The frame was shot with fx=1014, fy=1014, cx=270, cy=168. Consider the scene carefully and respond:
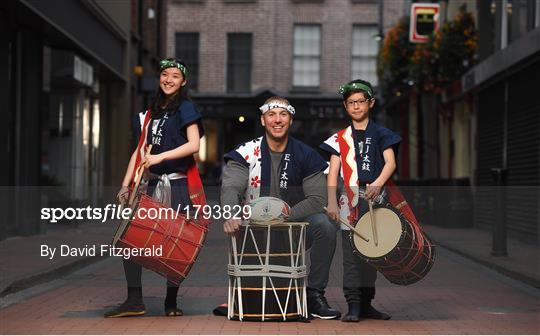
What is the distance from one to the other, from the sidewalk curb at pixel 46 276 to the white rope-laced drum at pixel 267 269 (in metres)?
2.91

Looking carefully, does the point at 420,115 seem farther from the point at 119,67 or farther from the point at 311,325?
the point at 311,325

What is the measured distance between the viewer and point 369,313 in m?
7.55

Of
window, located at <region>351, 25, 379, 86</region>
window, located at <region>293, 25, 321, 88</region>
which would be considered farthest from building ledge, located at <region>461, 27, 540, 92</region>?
window, located at <region>293, 25, 321, 88</region>

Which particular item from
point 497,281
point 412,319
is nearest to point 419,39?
point 497,281

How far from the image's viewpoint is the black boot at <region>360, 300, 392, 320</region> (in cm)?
754

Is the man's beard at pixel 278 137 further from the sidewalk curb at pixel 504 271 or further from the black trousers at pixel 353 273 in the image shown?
the sidewalk curb at pixel 504 271

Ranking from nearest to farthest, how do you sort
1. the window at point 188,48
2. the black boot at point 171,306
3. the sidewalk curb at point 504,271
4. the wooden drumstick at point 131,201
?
the wooden drumstick at point 131,201 < the black boot at point 171,306 < the sidewalk curb at point 504,271 < the window at point 188,48

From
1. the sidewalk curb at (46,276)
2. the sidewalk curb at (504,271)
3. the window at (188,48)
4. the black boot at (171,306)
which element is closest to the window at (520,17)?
the sidewalk curb at (504,271)

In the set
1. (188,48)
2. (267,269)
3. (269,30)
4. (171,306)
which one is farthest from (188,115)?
(188,48)

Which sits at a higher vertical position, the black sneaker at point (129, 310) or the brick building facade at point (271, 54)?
the brick building facade at point (271, 54)

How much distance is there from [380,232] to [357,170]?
1.75 feet

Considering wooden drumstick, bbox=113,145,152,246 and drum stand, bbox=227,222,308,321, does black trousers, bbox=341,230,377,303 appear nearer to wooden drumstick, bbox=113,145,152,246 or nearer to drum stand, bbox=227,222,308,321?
drum stand, bbox=227,222,308,321

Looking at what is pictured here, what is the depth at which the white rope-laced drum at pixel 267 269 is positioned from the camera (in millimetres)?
7066

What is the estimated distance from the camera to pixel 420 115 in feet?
102
